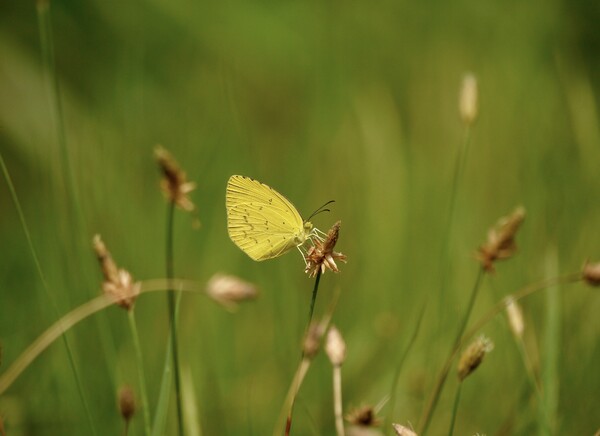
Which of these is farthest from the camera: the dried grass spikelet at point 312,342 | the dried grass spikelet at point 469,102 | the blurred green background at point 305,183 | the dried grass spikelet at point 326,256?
the blurred green background at point 305,183

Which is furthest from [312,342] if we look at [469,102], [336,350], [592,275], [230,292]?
[469,102]

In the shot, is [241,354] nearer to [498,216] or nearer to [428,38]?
[498,216]

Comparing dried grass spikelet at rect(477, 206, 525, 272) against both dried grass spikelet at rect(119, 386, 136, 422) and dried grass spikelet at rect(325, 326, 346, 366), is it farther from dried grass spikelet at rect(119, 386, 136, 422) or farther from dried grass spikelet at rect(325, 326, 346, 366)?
dried grass spikelet at rect(119, 386, 136, 422)

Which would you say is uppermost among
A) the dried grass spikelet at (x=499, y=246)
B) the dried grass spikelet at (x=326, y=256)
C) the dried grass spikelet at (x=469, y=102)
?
the dried grass spikelet at (x=469, y=102)

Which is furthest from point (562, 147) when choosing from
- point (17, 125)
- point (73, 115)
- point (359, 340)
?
point (17, 125)

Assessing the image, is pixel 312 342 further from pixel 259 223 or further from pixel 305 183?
pixel 305 183

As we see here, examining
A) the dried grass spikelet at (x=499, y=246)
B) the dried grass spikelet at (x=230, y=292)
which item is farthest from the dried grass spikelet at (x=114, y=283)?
the dried grass spikelet at (x=499, y=246)

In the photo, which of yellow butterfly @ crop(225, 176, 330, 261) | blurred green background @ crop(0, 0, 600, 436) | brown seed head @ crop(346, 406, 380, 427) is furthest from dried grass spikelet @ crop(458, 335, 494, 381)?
yellow butterfly @ crop(225, 176, 330, 261)

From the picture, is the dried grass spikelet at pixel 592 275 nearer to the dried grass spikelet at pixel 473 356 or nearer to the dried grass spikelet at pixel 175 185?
the dried grass spikelet at pixel 473 356
